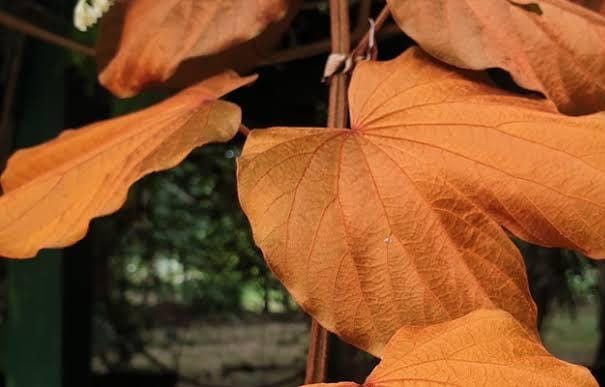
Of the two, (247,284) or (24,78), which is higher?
(24,78)

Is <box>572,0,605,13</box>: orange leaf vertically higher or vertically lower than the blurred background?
higher

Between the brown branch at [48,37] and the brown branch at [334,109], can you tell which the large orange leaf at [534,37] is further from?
the brown branch at [48,37]

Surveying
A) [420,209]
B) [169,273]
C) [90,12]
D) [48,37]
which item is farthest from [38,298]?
[169,273]

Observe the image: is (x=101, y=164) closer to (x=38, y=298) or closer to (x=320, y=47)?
(x=320, y=47)

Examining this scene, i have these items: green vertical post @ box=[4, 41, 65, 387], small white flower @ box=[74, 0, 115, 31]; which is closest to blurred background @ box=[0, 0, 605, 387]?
green vertical post @ box=[4, 41, 65, 387]

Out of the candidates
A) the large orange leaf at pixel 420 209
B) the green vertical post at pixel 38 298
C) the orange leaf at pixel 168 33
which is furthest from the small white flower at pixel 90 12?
the green vertical post at pixel 38 298

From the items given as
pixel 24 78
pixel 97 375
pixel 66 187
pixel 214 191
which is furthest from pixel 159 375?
pixel 66 187

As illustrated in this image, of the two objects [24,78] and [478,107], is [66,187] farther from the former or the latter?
[24,78]

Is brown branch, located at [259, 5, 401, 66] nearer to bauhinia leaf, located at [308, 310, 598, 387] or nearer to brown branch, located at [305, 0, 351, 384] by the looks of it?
brown branch, located at [305, 0, 351, 384]
